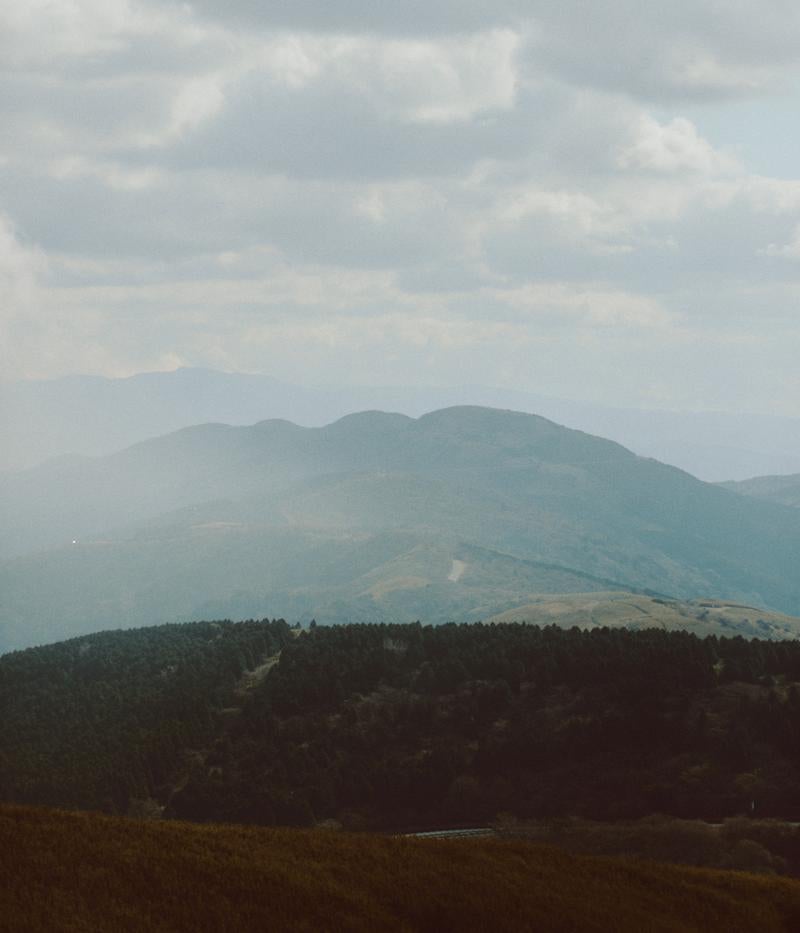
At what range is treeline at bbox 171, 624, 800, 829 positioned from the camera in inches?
4660

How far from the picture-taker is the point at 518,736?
5512 inches

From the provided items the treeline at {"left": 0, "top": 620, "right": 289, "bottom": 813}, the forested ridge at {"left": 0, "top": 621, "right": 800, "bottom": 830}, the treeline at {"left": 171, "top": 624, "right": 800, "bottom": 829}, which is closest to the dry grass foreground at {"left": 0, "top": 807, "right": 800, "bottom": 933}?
the forested ridge at {"left": 0, "top": 621, "right": 800, "bottom": 830}

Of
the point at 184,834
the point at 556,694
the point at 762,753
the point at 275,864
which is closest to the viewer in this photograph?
the point at 275,864

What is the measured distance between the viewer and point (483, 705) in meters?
154

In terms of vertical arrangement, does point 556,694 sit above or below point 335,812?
above

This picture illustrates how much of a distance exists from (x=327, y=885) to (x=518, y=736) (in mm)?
95919

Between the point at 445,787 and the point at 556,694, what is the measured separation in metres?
29.3

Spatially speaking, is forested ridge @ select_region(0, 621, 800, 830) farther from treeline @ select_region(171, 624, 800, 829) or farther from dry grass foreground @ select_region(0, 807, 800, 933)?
dry grass foreground @ select_region(0, 807, 800, 933)

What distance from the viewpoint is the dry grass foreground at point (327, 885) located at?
4328cm

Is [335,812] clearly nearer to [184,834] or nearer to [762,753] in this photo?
[762,753]

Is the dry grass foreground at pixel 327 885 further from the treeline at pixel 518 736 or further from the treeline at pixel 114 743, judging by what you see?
the treeline at pixel 114 743

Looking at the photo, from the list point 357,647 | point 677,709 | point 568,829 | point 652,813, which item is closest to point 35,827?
point 568,829

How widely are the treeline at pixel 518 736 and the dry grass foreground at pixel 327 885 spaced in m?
58.4

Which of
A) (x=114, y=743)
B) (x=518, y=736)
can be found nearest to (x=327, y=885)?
(x=518, y=736)
